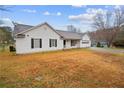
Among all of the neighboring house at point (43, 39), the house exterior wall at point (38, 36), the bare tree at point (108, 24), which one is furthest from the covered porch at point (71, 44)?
the bare tree at point (108, 24)

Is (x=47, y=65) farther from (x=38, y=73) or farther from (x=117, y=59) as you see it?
(x=117, y=59)

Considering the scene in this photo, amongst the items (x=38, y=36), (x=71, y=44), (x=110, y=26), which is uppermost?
(x=110, y=26)

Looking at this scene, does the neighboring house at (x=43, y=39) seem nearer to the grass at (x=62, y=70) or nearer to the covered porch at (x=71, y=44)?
the covered porch at (x=71, y=44)

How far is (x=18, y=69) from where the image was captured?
14.1 feet

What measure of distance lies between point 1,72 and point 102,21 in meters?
2.68

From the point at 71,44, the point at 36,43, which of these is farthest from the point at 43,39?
the point at 71,44

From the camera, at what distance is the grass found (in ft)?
12.4

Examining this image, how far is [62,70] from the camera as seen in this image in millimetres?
4293

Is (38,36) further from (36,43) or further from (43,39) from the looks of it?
(36,43)

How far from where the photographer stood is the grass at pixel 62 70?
12.4 ft

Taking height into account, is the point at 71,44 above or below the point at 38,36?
below

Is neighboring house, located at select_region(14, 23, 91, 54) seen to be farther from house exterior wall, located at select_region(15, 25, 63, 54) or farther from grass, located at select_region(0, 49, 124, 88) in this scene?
grass, located at select_region(0, 49, 124, 88)

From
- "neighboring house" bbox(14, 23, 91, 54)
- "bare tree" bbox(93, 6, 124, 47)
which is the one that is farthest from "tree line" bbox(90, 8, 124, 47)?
"neighboring house" bbox(14, 23, 91, 54)
